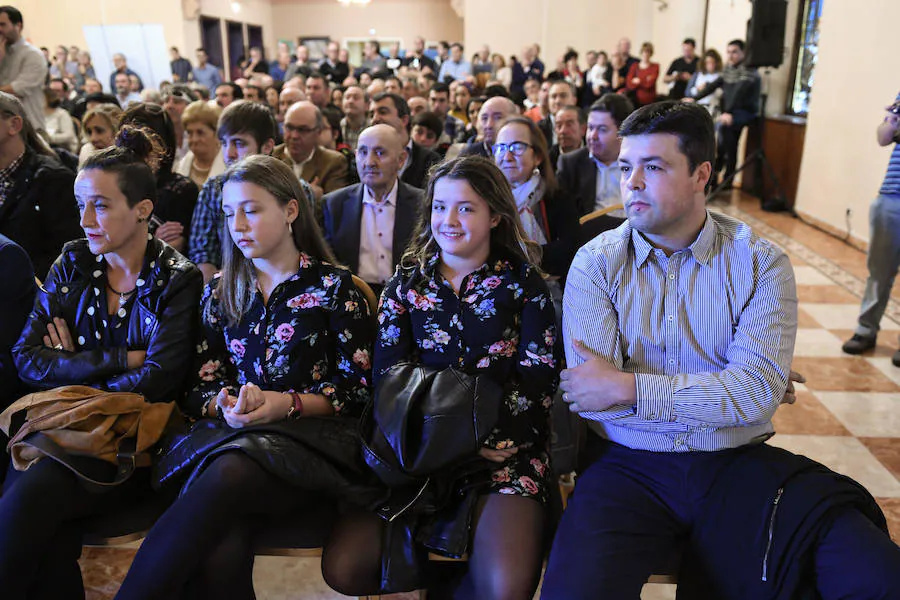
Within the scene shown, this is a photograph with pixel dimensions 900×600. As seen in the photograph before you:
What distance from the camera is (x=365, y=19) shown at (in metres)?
21.4

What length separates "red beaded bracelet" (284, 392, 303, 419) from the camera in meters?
1.67

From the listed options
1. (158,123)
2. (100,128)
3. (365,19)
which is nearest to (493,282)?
(158,123)

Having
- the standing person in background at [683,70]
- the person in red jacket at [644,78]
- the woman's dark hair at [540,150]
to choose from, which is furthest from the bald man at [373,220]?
the person in red jacket at [644,78]

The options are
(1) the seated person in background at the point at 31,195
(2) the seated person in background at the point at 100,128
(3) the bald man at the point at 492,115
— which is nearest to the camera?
(1) the seated person in background at the point at 31,195

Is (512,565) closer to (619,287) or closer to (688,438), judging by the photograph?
(688,438)

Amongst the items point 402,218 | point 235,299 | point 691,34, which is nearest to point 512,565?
point 235,299

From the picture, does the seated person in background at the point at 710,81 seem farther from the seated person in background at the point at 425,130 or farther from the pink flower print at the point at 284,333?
the pink flower print at the point at 284,333

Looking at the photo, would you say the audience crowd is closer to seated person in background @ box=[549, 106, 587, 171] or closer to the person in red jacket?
seated person in background @ box=[549, 106, 587, 171]

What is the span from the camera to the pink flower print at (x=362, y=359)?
178 centimetres

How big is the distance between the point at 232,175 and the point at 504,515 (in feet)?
A: 3.48

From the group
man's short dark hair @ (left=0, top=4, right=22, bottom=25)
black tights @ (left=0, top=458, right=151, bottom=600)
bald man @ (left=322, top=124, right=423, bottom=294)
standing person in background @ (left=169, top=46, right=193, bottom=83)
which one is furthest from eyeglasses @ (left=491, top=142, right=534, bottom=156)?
standing person in background @ (left=169, top=46, right=193, bottom=83)

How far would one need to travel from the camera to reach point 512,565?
1439 millimetres

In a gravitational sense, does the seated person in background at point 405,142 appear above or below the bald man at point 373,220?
above

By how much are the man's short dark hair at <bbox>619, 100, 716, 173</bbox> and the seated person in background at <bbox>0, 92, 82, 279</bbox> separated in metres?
2.16
